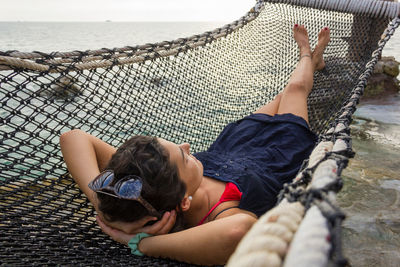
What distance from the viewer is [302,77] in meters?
1.75

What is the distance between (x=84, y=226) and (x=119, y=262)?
0.29 meters

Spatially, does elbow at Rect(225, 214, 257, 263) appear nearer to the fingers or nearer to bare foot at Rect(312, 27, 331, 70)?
the fingers

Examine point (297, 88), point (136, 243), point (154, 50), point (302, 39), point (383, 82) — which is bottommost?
point (136, 243)

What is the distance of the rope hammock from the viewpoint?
414mm

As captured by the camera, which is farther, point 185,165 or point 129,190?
point 185,165

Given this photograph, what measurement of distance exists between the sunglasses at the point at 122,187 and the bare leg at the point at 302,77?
1.01 meters

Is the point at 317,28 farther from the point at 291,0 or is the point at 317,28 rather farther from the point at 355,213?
the point at 355,213

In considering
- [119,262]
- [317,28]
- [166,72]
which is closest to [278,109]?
[166,72]

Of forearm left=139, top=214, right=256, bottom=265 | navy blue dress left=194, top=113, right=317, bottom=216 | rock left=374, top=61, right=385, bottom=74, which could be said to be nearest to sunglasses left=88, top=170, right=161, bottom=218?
forearm left=139, top=214, right=256, bottom=265

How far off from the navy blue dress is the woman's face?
198 millimetres

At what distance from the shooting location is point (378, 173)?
2.08 meters

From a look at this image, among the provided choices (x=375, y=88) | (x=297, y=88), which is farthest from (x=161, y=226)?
(x=375, y=88)

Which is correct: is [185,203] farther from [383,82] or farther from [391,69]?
[391,69]

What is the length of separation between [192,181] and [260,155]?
0.51 m
